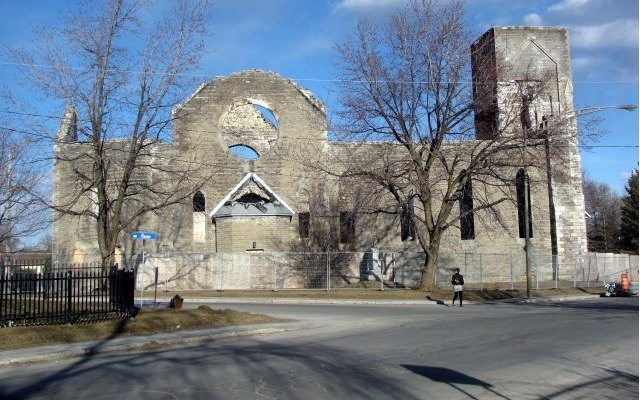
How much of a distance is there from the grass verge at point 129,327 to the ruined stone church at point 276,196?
19974 mm

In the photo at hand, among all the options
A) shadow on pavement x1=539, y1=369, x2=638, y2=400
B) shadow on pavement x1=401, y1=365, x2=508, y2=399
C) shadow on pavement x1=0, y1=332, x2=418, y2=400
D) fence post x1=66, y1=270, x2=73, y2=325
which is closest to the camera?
shadow on pavement x1=539, y1=369, x2=638, y2=400

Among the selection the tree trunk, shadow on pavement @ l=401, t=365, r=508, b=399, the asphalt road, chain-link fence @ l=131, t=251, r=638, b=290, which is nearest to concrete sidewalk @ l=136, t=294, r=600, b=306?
the tree trunk

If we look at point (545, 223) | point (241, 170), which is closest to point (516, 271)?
point (545, 223)

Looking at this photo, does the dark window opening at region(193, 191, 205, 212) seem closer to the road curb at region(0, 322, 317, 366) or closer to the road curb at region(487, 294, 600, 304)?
the road curb at region(487, 294, 600, 304)

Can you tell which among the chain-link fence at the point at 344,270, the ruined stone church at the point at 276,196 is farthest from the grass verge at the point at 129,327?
Result: the ruined stone church at the point at 276,196

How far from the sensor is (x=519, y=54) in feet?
150

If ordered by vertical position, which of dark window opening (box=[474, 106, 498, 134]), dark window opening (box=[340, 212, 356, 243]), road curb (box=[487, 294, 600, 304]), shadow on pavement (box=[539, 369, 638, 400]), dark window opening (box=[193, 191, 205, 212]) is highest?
dark window opening (box=[474, 106, 498, 134])

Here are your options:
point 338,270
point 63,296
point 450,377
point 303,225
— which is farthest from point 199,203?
point 450,377

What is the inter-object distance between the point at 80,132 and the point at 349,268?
767 inches

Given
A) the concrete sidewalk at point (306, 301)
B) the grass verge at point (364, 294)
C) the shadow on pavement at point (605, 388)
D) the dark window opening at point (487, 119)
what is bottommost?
the concrete sidewalk at point (306, 301)

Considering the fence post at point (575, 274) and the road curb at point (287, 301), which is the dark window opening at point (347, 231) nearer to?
the road curb at point (287, 301)

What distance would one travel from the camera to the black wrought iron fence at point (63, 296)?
15.6 m

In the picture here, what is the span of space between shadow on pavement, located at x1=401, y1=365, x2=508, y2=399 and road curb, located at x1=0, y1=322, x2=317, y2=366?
6656 millimetres

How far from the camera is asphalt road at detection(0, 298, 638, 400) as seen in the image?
9008 millimetres
